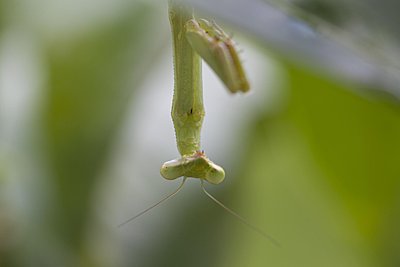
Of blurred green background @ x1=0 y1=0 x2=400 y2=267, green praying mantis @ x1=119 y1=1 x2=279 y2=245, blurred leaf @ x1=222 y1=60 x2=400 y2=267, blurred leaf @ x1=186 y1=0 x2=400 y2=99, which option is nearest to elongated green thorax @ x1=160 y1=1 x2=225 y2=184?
green praying mantis @ x1=119 y1=1 x2=279 y2=245

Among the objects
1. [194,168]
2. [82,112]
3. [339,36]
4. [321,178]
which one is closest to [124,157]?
[82,112]

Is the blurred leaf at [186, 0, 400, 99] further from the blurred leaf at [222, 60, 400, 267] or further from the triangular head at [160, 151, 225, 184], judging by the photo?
the blurred leaf at [222, 60, 400, 267]

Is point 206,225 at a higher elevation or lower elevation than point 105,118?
lower

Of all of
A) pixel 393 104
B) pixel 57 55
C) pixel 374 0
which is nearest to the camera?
pixel 374 0

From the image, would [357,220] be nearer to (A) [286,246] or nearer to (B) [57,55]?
(A) [286,246]

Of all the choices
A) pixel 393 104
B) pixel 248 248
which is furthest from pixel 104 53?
pixel 393 104
